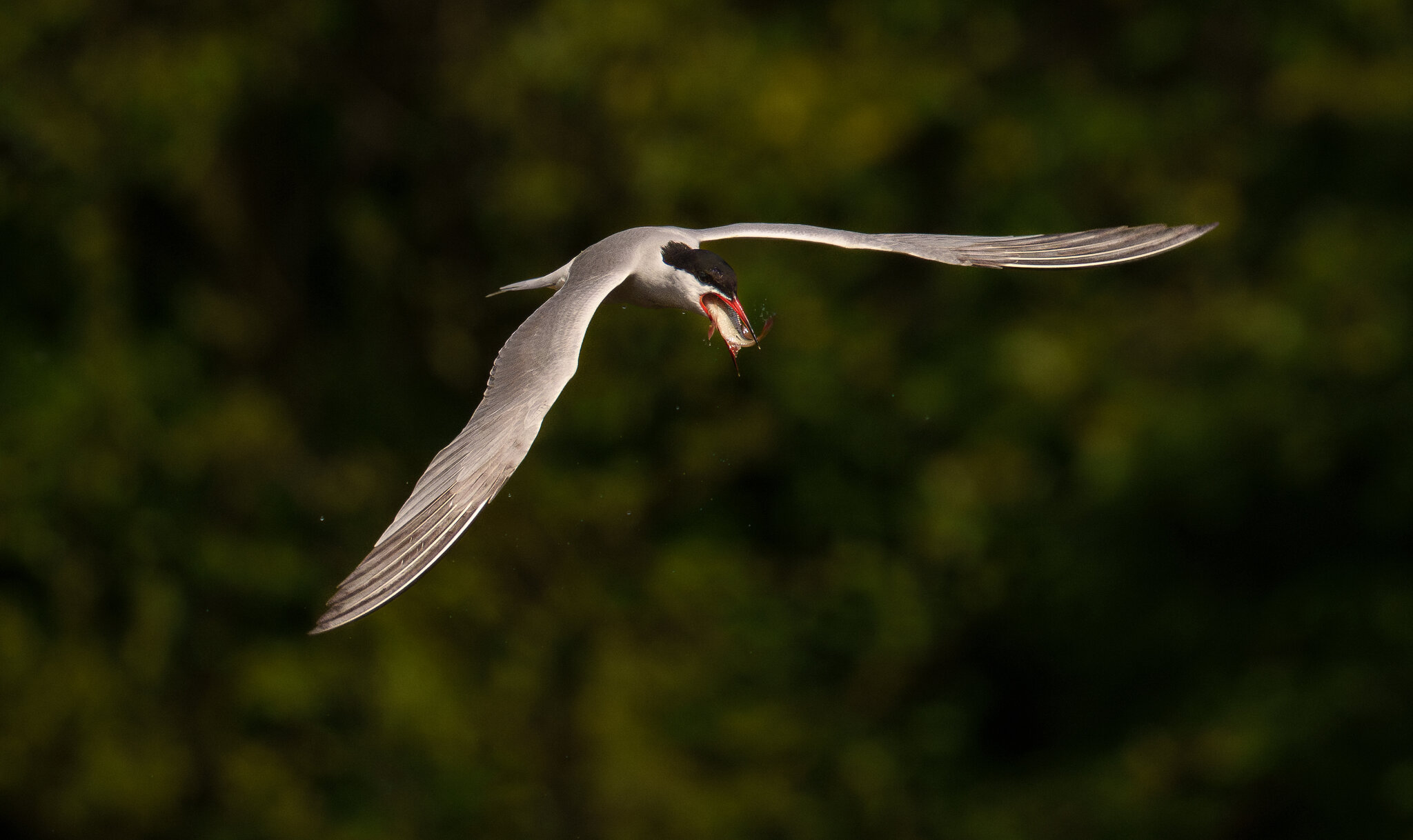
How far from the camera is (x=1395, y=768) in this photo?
286 inches

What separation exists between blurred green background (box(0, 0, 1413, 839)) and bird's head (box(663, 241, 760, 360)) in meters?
3.95

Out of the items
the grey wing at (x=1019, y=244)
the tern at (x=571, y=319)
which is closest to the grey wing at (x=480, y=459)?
the tern at (x=571, y=319)

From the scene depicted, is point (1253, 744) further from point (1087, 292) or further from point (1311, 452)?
point (1087, 292)

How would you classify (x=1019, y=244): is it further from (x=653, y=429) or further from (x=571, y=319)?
(x=653, y=429)

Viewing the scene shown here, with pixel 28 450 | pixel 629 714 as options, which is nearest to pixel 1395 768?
pixel 629 714

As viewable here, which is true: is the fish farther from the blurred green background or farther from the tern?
the blurred green background

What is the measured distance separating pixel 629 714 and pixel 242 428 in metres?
2.32

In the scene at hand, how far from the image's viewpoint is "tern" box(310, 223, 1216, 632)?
7.79 ft

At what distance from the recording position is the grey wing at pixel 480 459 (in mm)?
2311

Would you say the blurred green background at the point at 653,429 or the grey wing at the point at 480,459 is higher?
the grey wing at the point at 480,459

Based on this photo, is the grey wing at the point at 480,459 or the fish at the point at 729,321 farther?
the fish at the point at 729,321

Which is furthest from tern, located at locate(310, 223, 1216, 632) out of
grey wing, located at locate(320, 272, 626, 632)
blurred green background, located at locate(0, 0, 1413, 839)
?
blurred green background, located at locate(0, 0, 1413, 839)

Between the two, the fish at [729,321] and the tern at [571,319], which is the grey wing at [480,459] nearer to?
the tern at [571,319]

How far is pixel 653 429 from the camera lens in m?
7.68
